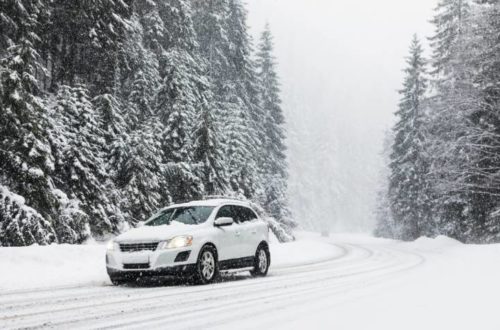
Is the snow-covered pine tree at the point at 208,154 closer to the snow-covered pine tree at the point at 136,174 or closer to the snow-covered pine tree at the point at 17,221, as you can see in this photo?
the snow-covered pine tree at the point at 136,174

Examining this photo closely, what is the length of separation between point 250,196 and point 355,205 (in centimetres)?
11317

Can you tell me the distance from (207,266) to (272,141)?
38.5 m

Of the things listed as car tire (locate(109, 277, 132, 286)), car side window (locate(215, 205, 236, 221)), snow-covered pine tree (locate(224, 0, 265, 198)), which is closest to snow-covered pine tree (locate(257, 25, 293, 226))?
snow-covered pine tree (locate(224, 0, 265, 198))

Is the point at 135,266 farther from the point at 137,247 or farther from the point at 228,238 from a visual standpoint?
the point at 228,238

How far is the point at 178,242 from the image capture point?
1150cm

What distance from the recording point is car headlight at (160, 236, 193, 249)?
11398mm

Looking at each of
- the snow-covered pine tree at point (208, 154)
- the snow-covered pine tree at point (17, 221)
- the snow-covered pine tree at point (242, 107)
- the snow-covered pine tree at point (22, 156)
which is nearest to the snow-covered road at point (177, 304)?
the snow-covered pine tree at point (17, 221)

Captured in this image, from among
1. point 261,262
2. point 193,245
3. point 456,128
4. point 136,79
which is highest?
point 136,79

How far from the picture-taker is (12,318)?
7465 millimetres

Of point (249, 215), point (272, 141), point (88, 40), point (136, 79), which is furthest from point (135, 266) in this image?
point (272, 141)

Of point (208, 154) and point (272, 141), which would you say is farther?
point (272, 141)

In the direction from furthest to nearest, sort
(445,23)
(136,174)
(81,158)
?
1. (445,23)
2. (136,174)
3. (81,158)

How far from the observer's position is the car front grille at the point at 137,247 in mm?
11414

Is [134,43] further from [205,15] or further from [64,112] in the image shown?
[205,15]
